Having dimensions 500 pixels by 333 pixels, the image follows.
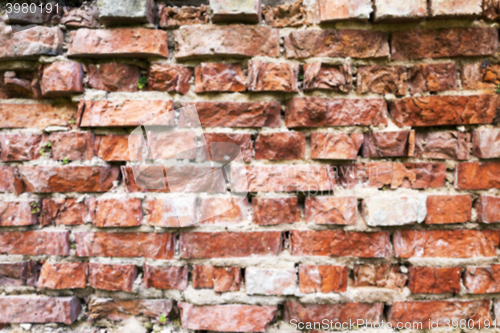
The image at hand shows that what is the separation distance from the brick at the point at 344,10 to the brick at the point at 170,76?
1.26ft

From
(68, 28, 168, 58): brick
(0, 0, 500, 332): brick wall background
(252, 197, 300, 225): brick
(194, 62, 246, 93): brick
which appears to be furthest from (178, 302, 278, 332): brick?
(68, 28, 168, 58): brick

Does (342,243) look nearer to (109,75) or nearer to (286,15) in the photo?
(286,15)

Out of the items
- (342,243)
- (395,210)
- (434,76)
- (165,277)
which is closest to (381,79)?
(434,76)

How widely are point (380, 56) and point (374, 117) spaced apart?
16 cm

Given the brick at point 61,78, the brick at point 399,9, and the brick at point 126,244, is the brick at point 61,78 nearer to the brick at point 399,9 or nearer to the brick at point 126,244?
the brick at point 126,244

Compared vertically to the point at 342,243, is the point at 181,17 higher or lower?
higher

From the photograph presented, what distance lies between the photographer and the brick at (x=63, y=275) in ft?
2.24

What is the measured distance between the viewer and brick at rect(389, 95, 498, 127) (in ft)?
2.14

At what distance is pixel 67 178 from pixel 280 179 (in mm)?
564

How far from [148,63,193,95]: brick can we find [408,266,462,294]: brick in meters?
0.78

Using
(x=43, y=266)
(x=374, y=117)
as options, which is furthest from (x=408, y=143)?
(x=43, y=266)

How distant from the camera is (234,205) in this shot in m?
0.67

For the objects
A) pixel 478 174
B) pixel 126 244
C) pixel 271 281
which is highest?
pixel 478 174

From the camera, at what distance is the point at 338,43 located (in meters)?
0.66
